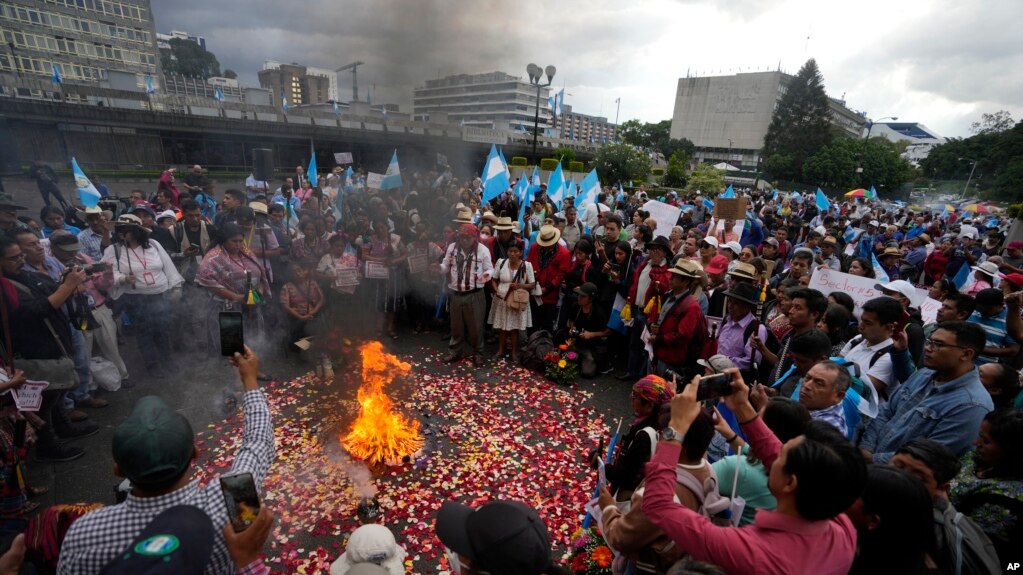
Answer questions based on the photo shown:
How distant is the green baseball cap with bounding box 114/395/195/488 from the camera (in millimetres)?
1747

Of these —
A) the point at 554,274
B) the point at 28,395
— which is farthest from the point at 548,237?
the point at 28,395

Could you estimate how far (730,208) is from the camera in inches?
392

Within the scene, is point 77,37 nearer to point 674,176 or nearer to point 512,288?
point 674,176

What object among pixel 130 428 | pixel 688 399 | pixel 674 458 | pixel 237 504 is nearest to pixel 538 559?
pixel 674 458

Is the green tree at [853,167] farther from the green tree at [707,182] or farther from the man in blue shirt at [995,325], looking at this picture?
the man in blue shirt at [995,325]

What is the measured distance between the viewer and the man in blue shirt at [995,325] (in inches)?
201

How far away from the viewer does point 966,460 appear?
299cm

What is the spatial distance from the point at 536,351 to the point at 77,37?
78539 millimetres

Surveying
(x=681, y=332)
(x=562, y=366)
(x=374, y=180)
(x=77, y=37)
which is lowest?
(x=562, y=366)

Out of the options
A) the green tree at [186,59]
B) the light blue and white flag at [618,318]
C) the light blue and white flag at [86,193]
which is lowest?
the light blue and white flag at [618,318]

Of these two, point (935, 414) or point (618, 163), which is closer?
point (935, 414)

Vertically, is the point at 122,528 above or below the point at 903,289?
below

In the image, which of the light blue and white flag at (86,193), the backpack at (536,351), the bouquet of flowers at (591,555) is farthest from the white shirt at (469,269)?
the light blue and white flag at (86,193)

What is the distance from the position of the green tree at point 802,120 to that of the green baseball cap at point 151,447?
270 ft
